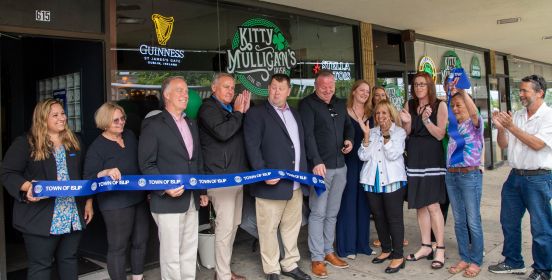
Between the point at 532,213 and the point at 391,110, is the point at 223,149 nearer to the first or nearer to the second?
the point at 391,110

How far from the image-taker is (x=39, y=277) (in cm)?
310

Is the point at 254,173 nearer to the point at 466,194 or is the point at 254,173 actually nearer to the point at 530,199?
the point at 466,194

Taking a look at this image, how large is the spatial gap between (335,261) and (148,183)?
2.05 m

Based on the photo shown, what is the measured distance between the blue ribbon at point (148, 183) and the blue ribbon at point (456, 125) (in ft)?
5.03

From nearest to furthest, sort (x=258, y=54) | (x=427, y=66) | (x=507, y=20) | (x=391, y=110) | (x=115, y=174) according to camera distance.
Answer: (x=115, y=174) < (x=391, y=110) < (x=258, y=54) < (x=507, y=20) < (x=427, y=66)

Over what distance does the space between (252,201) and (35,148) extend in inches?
74.1

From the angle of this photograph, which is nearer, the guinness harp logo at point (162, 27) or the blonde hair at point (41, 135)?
the blonde hair at point (41, 135)

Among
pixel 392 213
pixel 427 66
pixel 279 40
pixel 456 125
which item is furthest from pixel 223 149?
pixel 427 66

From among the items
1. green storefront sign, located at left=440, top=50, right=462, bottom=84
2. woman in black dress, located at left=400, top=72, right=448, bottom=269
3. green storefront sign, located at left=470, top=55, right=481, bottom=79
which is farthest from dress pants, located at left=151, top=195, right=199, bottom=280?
green storefront sign, located at left=470, top=55, right=481, bottom=79

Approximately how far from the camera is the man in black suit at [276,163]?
374cm

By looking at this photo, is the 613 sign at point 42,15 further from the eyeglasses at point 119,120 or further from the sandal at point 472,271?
the sandal at point 472,271

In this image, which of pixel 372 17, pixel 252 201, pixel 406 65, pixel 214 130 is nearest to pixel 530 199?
pixel 252 201

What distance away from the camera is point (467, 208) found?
12.9ft

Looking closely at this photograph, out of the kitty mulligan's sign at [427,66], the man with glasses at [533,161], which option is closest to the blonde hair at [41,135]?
the man with glasses at [533,161]
